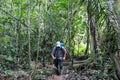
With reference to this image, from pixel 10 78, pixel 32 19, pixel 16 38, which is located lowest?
pixel 10 78

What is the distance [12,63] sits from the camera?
47.2 feet

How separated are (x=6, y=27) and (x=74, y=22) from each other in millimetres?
4473

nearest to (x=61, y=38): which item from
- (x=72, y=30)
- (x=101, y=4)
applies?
(x=72, y=30)

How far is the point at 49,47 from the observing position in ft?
57.0

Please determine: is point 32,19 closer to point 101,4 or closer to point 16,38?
point 16,38

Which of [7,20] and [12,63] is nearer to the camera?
[12,63]

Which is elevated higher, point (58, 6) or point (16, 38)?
point (58, 6)

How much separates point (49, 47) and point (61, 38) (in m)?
1.20

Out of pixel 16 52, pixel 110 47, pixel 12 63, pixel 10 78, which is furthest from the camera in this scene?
pixel 16 52

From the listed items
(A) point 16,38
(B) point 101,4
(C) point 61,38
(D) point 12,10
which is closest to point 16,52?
(A) point 16,38

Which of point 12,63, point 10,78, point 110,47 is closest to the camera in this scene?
point 110,47

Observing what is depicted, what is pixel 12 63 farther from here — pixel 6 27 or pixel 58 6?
pixel 58 6

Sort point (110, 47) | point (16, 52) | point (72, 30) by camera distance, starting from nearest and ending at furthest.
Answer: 1. point (110, 47)
2. point (16, 52)
3. point (72, 30)

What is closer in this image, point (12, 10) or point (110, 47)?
point (110, 47)
